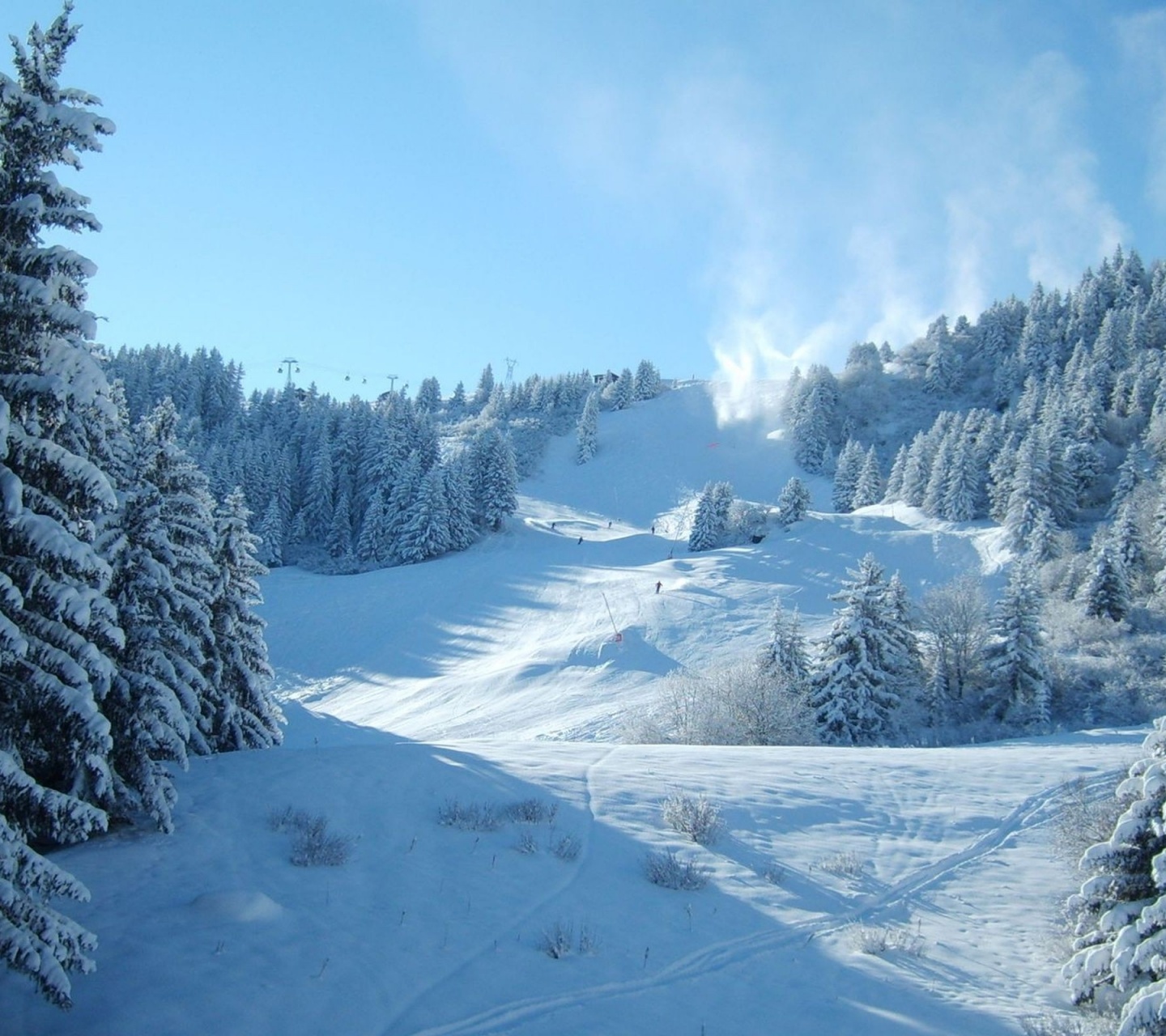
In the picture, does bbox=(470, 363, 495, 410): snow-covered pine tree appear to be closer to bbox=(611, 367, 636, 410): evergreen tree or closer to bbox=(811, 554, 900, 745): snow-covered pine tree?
bbox=(611, 367, 636, 410): evergreen tree

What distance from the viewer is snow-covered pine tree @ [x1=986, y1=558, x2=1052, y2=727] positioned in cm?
3397

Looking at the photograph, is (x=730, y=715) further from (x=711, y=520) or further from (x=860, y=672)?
(x=711, y=520)

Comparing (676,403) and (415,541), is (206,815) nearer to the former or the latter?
(415,541)

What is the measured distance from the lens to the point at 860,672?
32.6 meters

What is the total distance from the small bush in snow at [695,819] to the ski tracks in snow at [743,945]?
154 cm

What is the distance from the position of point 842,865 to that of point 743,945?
3.47 meters

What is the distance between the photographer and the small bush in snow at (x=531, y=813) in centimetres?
1220

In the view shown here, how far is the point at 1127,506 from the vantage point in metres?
45.5

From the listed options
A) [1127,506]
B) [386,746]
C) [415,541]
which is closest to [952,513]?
[1127,506]

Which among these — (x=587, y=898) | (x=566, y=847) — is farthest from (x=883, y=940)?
(x=566, y=847)

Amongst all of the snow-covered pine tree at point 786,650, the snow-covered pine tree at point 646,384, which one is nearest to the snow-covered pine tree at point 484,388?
the snow-covered pine tree at point 646,384

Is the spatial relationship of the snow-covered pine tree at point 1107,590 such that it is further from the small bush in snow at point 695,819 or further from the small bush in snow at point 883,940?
the small bush in snow at point 883,940

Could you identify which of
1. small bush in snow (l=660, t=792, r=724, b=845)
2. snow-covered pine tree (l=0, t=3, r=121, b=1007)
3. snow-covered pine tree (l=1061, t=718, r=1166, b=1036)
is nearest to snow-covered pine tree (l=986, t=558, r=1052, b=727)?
small bush in snow (l=660, t=792, r=724, b=845)

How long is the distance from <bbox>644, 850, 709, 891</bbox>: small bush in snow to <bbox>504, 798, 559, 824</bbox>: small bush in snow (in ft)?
6.69
